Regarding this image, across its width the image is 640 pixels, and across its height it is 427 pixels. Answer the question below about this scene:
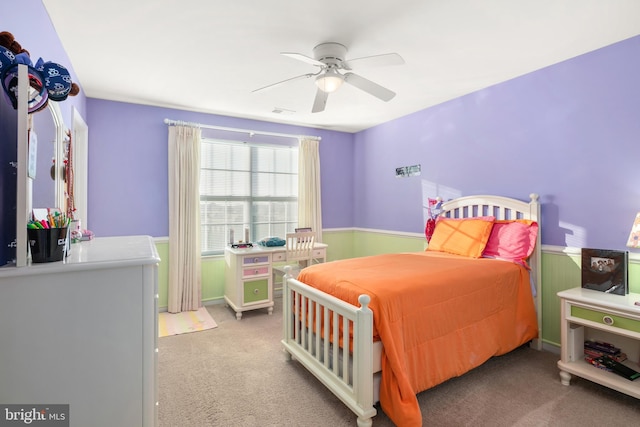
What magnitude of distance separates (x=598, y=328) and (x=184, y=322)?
3.68m

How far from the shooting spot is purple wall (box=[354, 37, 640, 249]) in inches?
97.0

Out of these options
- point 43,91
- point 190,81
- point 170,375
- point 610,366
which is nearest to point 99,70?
point 190,81

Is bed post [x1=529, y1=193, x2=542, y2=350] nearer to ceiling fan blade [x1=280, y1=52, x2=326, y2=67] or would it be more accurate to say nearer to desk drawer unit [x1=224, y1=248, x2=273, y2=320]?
ceiling fan blade [x1=280, y1=52, x2=326, y2=67]

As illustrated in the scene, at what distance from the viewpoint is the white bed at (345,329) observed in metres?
1.83

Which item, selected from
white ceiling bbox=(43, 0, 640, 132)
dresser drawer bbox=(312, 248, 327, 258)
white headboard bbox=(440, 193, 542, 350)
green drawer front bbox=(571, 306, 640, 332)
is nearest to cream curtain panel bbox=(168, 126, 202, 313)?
white ceiling bbox=(43, 0, 640, 132)

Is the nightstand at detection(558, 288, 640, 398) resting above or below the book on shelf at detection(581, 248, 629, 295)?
below

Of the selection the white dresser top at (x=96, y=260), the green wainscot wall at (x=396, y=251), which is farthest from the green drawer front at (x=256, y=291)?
the white dresser top at (x=96, y=260)

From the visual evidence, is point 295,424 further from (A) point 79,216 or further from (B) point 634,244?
(A) point 79,216

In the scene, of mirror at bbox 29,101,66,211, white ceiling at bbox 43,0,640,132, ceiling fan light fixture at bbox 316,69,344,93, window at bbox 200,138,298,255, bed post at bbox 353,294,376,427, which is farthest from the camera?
window at bbox 200,138,298,255

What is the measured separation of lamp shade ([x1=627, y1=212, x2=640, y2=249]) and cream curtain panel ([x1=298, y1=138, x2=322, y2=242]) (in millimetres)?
3435

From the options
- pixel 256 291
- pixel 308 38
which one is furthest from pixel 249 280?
pixel 308 38

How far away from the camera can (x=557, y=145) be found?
2.83 meters

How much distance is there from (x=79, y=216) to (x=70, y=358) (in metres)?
2.51

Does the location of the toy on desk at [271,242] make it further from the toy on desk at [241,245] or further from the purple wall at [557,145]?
the purple wall at [557,145]
